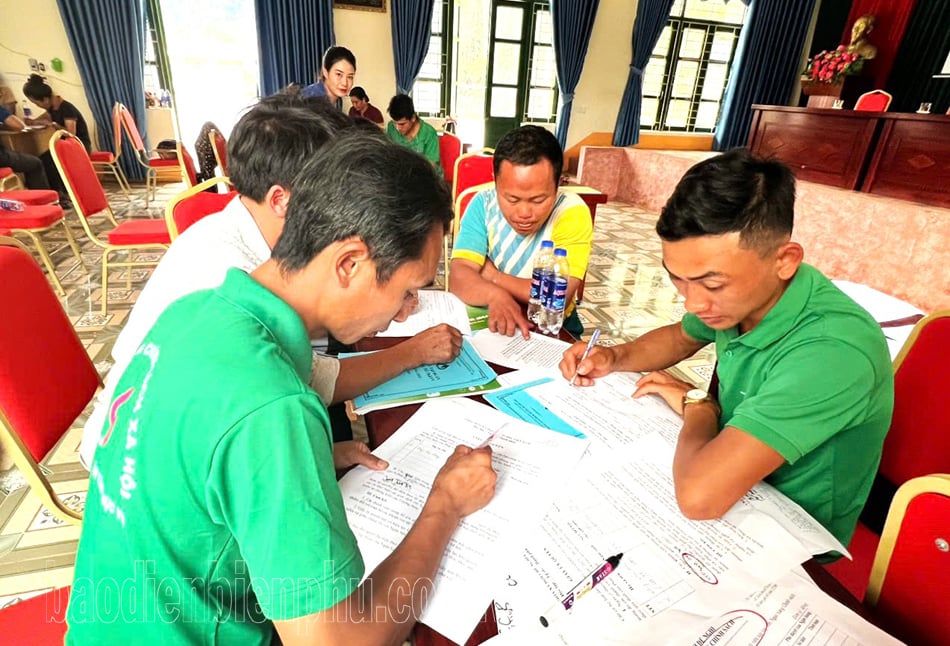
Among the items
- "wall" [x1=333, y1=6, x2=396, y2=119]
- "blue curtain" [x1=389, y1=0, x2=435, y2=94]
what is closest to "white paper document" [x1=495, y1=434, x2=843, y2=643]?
"blue curtain" [x1=389, y1=0, x2=435, y2=94]

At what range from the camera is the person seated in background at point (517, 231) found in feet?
4.80

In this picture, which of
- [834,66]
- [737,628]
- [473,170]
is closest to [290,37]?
[473,170]

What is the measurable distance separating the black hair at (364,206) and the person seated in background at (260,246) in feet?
1.31

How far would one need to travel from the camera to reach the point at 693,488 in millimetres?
699

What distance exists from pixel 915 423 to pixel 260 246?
139 cm

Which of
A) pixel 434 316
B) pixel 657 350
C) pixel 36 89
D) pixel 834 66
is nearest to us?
pixel 657 350

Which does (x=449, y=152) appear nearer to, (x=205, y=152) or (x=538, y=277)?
(x=205, y=152)

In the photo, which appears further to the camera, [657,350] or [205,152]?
[205,152]

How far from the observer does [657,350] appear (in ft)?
3.92

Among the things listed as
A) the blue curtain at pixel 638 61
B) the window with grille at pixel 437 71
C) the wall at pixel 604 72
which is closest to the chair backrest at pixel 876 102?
the blue curtain at pixel 638 61

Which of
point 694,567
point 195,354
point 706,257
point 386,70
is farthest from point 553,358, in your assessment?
point 386,70

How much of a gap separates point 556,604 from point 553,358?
2.15 ft

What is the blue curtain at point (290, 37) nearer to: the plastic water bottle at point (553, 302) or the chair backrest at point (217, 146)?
the chair backrest at point (217, 146)

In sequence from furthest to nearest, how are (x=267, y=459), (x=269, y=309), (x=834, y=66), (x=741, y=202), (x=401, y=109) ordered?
(x=834, y=66) < (x=401, y=109) < (x=741, y=202) < (x=269, y=309) < (x=267, y=459)
